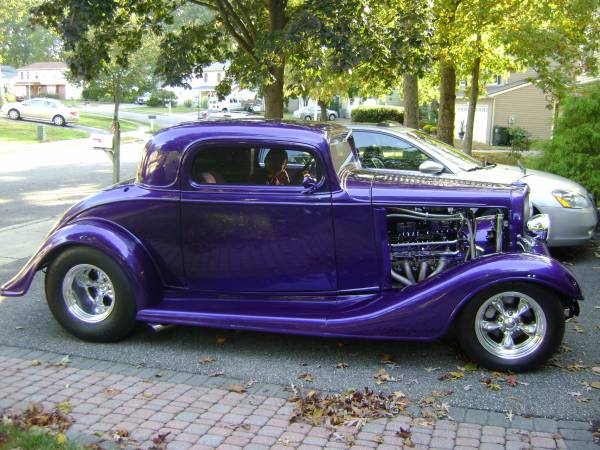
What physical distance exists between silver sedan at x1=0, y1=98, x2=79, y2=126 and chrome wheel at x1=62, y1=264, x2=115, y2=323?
1389 inches

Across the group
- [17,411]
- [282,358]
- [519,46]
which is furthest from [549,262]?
[519,46]

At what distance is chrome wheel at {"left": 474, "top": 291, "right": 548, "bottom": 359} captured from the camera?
15.9ft

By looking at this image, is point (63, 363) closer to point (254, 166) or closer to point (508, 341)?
point (254, 166)

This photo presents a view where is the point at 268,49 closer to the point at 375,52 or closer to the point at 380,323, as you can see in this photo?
the point at 375,52

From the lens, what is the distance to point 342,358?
523 centimetres

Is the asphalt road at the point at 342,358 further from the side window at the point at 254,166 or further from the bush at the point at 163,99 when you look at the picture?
the bush at the point at 163,99

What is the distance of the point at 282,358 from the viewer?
523 cm

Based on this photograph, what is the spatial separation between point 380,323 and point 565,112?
23.7ft

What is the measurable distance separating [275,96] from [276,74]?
0.37 meters

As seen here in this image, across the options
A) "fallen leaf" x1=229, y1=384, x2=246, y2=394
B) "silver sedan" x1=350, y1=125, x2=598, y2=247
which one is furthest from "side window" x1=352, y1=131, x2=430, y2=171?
"fallen leaf" x1=229, y1=384, x2=246, y2=394

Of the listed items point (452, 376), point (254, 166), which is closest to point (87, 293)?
point (254, 166)

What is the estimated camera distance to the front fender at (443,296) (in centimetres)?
477

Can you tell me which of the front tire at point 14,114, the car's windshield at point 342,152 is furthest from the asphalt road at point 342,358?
the front tire at point 14,114

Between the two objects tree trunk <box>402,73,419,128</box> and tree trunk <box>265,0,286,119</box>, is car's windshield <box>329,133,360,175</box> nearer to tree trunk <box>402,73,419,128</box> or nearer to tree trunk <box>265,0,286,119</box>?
tree trunk <box>265,0,286,119</box>
